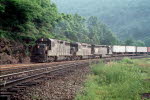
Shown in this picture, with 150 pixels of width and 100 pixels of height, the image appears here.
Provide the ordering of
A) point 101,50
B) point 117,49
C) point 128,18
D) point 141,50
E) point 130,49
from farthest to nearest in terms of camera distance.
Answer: point 128,18 → point 141,50 → point 130,49 → point 117,49 → point 101,50

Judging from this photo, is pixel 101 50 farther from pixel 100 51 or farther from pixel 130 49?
pixel 130 49

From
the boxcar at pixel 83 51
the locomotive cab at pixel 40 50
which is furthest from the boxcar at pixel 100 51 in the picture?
the locomotive cab at pixel 40 50

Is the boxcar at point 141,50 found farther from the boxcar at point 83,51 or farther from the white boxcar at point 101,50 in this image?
the boxcar at point 83,51

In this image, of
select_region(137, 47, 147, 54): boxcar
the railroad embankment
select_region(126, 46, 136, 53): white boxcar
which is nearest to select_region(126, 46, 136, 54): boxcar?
select_region(126, 46, 136, 53): white boxcar

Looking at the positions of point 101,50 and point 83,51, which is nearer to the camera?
point 83,51

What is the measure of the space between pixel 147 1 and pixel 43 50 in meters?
184

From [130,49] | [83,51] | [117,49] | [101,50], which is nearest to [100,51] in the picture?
[101,50]

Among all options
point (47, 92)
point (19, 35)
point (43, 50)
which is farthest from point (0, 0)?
point (47, 92)

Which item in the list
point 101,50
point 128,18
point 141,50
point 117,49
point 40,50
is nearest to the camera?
point 40,50

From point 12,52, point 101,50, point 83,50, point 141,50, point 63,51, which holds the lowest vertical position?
point 12,52

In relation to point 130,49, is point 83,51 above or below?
below

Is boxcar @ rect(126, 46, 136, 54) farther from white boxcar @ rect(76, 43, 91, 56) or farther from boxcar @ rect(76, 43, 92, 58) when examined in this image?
white boxcar @ rect(76, 43, 91, 56)

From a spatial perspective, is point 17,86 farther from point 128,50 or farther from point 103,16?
point 103,16

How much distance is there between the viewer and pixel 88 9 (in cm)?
19725
